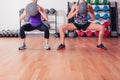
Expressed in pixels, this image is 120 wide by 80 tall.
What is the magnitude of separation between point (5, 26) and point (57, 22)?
186 cm

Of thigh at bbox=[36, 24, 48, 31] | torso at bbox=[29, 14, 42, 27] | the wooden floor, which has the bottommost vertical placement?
the wooden floor

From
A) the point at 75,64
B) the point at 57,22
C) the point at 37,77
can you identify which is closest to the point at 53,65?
the point at 75,64

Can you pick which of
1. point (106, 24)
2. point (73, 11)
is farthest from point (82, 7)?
point (106, 24)

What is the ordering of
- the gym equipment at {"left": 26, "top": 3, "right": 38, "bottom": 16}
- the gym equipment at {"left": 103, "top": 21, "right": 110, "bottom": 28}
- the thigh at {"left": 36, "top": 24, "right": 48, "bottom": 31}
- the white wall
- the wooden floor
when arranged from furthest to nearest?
the white wall → the gym equipment at {"left": 103, "top": 21, "right": 110, "bottom": 28} → the thigh at {"left": 36, "top": 24, "right": 48, "bottom": 31} → the gym equipment at {"left": 26, "top": 3, "right": 38, "bottom": 16} → the wooden floor

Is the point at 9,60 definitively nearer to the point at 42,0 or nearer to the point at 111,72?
the point at 111,72

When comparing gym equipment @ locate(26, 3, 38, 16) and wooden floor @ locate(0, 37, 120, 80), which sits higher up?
gym equipment @ locate(26, 3, 38, 16)

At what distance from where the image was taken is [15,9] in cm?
844

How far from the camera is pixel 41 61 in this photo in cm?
376

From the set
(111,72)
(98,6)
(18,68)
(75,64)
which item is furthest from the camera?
(98,6)

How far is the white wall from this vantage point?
27.5 feet

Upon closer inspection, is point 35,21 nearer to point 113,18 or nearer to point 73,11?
point 73,11

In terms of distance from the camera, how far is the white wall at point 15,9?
27.5 feet

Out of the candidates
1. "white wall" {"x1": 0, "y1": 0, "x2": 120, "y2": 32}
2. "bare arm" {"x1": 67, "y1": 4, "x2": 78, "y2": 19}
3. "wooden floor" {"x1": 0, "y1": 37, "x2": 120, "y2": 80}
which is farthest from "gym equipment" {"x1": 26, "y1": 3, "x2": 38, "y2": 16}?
"white wall" {"x1": 0, "y1": 0, "x2": 120, "y2": 32}

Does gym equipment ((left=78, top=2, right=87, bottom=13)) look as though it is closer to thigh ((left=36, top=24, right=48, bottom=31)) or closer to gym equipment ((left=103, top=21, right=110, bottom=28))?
thigh ((left=36, top=24, right=48, bottom=31))
